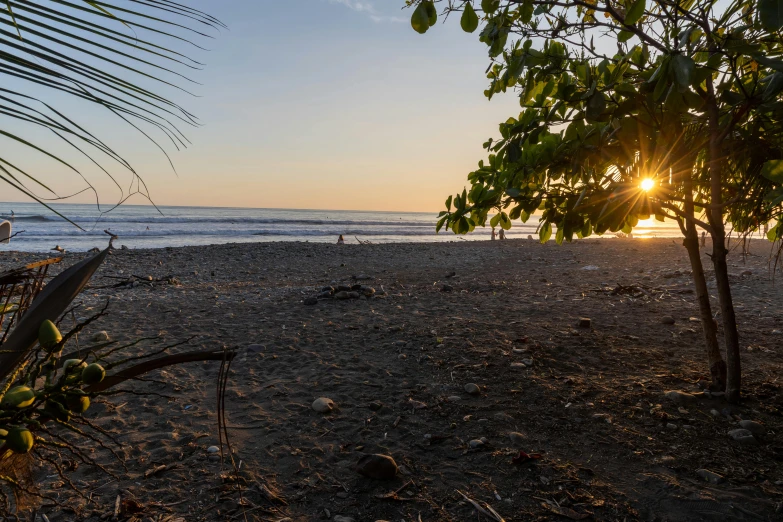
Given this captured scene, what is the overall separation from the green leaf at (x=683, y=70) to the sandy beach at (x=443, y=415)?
1964 millimetres

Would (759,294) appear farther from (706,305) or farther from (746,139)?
(746,139)

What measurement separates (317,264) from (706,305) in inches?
400

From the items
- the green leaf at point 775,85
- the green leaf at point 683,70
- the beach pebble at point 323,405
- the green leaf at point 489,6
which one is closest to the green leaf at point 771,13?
the green leaf at point 683,70

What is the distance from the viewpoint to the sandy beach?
2.41 meters

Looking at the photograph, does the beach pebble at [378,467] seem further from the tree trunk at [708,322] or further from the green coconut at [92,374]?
the tree trunk at [708,322]

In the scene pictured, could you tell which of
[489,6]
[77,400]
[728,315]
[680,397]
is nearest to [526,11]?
[489,6]

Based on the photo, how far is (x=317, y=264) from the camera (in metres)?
12.8

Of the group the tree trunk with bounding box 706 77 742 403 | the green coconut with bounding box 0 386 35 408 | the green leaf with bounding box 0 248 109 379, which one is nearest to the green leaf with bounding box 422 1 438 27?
the tree trunk with bounding box 706 77 742 403

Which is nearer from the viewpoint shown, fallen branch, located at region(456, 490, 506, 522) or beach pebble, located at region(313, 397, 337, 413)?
fallen branch, located at region(456, 490, 506, 522)

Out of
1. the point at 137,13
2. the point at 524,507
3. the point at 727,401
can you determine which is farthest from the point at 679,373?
the point at 137,13

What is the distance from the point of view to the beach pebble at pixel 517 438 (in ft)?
9.70

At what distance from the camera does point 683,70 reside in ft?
6.07

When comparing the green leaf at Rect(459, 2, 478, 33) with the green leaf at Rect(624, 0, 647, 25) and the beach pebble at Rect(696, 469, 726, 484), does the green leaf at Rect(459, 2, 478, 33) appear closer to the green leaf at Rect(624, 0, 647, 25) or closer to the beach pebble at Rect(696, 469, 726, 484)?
the green leaf at Rect(624, 0, 647, 25)

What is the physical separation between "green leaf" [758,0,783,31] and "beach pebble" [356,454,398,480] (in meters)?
2.48
